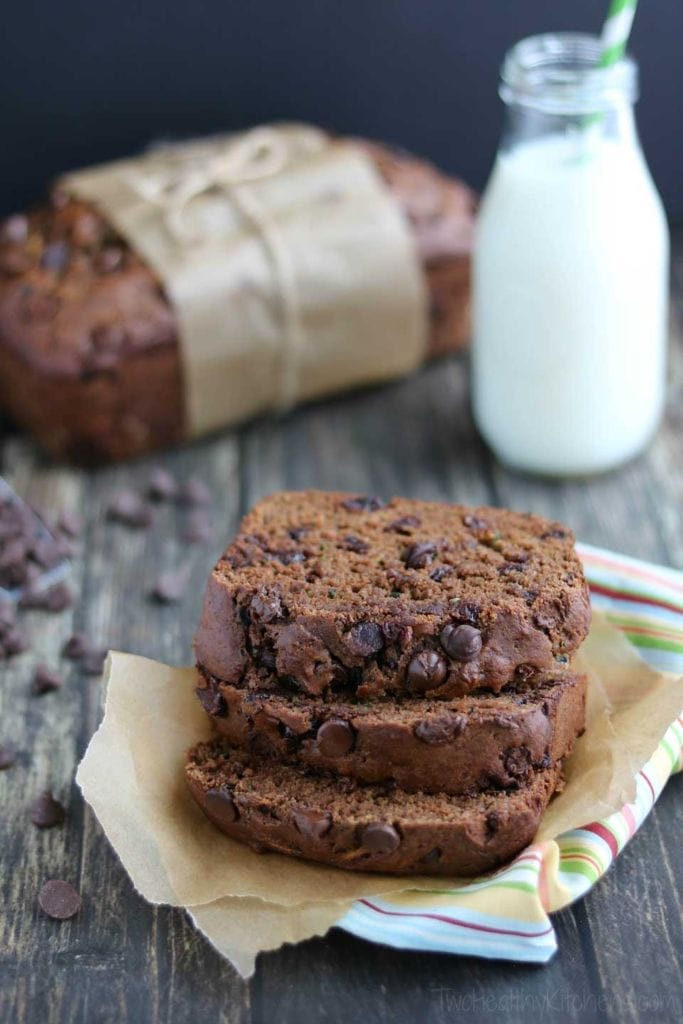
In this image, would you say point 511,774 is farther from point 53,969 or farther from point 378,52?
point 378,52

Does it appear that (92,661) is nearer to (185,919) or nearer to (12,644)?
(12,644)

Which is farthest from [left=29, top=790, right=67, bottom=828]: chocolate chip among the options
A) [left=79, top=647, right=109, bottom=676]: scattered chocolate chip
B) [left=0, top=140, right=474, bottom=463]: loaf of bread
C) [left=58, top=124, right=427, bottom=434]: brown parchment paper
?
[left=58, top=124, right=427, bottom=434]: brown parchment paper

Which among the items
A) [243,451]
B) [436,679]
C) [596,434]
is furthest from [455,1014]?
[243,451]

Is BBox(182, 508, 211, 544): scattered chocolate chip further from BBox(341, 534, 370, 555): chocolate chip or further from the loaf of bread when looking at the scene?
BBox(341, 534, 370, 555): chocolate chip

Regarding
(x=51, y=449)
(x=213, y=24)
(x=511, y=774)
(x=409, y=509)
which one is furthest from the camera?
(x=213, y=24)

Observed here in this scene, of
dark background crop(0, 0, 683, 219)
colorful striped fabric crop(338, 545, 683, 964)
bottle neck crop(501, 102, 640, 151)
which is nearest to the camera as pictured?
colorful striped fabric crop(338, 545, 683, 964)

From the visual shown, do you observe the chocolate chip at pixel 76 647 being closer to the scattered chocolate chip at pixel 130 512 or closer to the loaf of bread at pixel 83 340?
the scattered chocolate chip at pixel 130 512

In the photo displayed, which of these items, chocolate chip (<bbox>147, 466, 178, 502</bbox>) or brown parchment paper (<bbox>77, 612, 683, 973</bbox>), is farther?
chocolate chip (<bbox>147, 466, 178, 502</bbox>)
